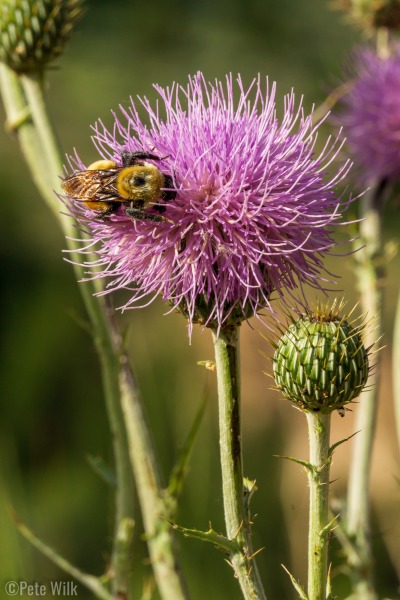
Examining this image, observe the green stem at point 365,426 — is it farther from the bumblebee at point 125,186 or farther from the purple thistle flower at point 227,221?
the bumblebee at point 125,186

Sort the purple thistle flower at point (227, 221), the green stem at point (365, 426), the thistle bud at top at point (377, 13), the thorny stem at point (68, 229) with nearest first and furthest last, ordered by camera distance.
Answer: the purple thistle flower at point (227, 221) → the thorny stem at point (68, 229) → the green stem at point (365, 426) → the thistle bud at top at point (377, 13)

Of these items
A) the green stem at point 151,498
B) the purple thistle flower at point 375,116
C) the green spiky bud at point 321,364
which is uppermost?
the purple thistle flower at point 375,116

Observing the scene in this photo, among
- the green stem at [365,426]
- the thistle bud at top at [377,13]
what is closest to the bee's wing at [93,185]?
the green stem at [365,426]

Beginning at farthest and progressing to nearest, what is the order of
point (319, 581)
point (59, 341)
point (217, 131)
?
1. point (59, 341)
2. point (217, 131)
3. point (319, 581)

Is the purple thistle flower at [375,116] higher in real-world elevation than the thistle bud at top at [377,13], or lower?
lower

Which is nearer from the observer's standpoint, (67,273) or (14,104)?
(14,104)

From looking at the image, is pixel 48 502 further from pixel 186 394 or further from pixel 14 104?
pixel 14 104

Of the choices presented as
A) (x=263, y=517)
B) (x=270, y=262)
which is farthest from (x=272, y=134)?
(x=263, y=517)
